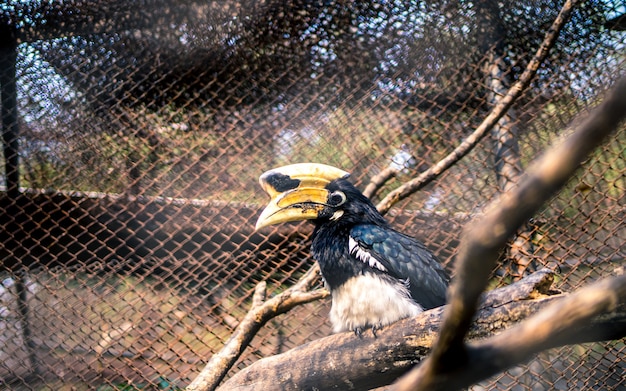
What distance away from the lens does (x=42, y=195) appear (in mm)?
1844

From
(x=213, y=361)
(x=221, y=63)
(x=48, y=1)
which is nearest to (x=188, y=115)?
(x=221, y=63)

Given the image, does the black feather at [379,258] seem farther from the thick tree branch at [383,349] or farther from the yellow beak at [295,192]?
the thick tree branch at [383,349]

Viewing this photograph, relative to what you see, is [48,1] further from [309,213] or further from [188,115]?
[309,213]

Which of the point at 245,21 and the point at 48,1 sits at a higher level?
the point at 48,1

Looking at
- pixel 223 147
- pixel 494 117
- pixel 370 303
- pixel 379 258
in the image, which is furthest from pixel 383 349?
pixel 223 147

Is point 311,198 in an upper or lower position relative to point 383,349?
upper

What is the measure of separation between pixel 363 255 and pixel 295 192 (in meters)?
0.28

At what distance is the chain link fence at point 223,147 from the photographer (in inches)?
67.3

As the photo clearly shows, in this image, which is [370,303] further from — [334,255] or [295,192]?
[295,192]

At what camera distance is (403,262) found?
1.23 meters

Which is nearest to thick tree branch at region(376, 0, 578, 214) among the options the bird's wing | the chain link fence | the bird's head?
the chain link fence

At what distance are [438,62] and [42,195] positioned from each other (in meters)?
1.53

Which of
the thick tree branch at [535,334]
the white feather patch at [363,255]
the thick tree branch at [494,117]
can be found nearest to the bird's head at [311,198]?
the white feather patch at [363,255]

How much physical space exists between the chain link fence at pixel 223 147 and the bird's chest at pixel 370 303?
0.48m
